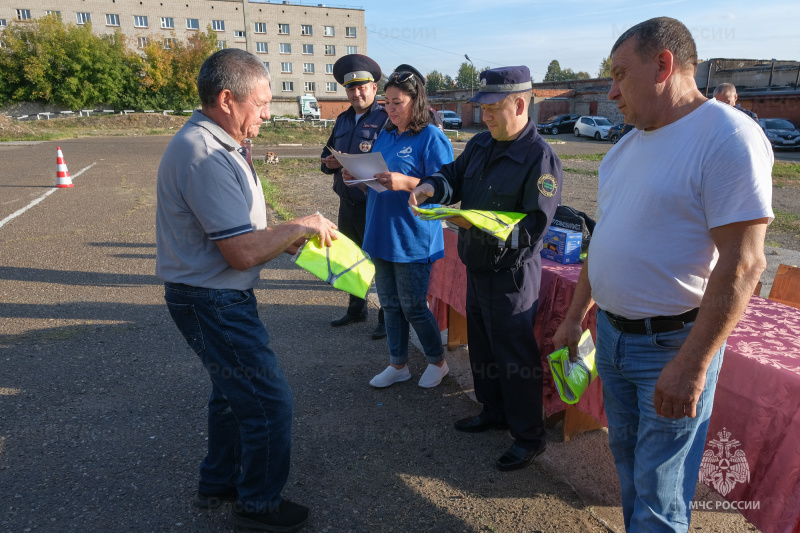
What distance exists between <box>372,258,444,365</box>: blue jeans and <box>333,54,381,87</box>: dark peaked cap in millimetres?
1559

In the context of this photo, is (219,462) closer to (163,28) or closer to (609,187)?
(609,187)

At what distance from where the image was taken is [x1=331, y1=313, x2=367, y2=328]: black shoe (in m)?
4.89

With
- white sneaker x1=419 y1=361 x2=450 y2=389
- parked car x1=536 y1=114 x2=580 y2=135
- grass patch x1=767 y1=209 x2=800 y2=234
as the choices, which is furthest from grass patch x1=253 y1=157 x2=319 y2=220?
parked car x1=536 y1=114 x2=580 y2=135

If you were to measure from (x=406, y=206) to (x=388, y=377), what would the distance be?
126cm

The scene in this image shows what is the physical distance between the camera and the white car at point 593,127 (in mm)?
30902

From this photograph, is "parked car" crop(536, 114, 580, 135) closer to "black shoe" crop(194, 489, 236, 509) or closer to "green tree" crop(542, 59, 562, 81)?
"black shoe" crop(194, 489, 236, 509)

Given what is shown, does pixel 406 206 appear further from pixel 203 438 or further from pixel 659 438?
pixel 659 438

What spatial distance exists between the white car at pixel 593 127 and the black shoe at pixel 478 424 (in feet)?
102

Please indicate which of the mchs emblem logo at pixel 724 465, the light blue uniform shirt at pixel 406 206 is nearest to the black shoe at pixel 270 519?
the light blue uniform shirt at pixel 406 206

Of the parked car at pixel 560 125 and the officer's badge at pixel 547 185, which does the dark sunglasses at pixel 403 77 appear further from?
the parked car at pixel 560 125

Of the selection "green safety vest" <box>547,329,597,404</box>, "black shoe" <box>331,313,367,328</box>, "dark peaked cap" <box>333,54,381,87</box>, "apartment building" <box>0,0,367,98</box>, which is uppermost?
"apartment building" <box>0,0,367,98</box>

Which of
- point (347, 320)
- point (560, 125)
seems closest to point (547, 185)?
point (347, 320)

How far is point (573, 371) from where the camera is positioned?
2293mm

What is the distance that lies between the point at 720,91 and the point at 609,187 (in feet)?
24.0
